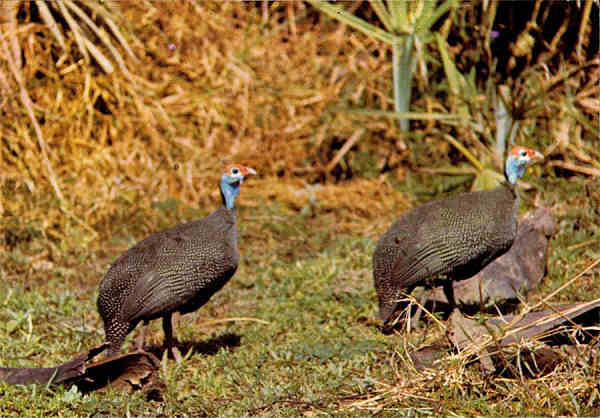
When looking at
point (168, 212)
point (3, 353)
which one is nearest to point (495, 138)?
point (168, 212)

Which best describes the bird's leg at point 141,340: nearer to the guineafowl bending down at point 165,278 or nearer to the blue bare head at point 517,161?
the guineafowl bending down at point 165,278

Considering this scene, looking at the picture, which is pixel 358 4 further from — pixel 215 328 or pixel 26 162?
pixel 215 328

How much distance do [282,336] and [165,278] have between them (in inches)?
30.7

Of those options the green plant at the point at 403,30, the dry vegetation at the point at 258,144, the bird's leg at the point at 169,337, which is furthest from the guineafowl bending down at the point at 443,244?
the green plant at the point at 403,30

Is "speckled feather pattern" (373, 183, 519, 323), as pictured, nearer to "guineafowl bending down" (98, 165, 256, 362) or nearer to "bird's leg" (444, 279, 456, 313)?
"bird's leg" (444, 279, 456, 313)

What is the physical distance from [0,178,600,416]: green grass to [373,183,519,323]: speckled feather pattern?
27cm

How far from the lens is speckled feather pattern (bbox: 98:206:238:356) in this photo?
3.50 m

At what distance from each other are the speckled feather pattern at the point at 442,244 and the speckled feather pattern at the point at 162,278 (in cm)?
76

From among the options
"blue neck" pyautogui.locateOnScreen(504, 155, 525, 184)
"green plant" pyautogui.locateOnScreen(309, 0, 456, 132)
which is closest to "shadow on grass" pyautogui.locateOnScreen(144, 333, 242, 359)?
"blue neck" pyautogui.locateOnScreen(504, 155, 525, 184)

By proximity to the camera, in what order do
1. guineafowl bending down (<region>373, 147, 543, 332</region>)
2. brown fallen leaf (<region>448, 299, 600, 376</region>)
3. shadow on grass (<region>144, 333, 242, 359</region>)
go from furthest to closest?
shadow on grass (<region>144, 333, 242, 359</region>), guineafowl bending down (<region>373, 147, 543, 332</region>), brown fallen leaf (<region>448, 299, 600, 376</region>)

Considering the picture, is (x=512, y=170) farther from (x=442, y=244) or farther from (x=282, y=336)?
(x=282, y=336)

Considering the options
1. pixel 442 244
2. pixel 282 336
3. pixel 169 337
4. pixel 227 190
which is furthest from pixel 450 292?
pixel 169 337

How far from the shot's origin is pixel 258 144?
681cm

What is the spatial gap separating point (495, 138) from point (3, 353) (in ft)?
→ 12.6
